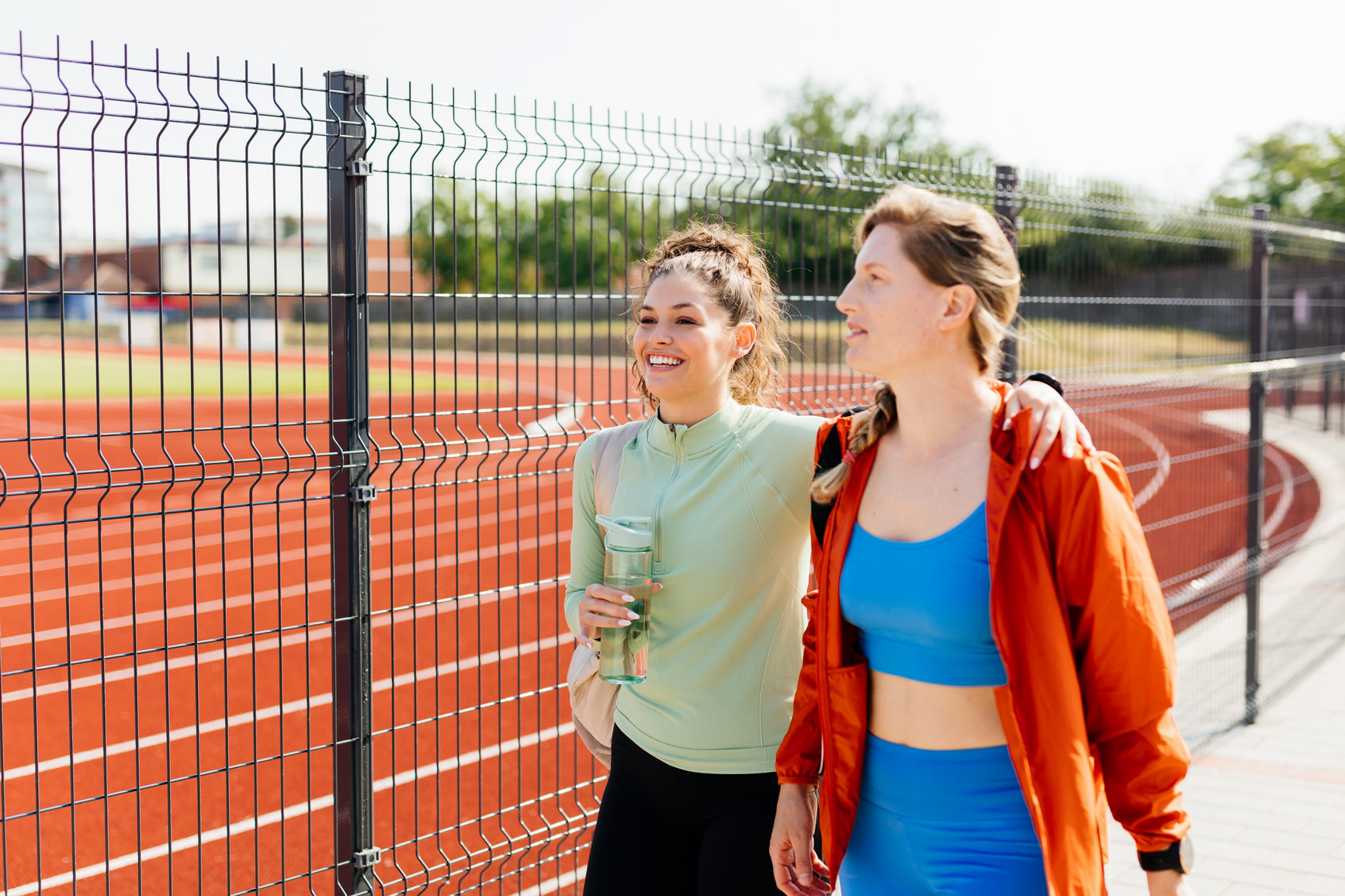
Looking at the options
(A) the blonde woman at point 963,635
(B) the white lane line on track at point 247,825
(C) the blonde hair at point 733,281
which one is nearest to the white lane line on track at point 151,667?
(B) the white lane line on track at point 247,825

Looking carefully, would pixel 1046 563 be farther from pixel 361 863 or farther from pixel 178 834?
pixel 178 834

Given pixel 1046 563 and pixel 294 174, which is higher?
pixel 294 174

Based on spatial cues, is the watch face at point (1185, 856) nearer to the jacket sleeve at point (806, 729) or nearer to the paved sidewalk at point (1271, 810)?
the jacket sleeve at point (806, 729)

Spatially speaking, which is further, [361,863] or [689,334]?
[361,863]

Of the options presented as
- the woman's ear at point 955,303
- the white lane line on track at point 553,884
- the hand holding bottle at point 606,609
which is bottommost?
the white lane line on track at point 553,884

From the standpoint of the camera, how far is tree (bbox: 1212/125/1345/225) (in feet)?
162

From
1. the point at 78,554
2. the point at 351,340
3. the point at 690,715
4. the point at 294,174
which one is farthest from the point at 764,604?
the point at 78,554

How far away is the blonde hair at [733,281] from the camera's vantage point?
9.25ft

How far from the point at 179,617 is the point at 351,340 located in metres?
8.67

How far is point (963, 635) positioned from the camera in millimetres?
2102

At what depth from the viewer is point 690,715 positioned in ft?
8.54

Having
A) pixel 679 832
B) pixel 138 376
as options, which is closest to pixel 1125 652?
pixel 679 832

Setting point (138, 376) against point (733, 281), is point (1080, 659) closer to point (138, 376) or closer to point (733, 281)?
point (733, 281)

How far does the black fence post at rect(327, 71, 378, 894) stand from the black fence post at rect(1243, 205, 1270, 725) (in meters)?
5.66
